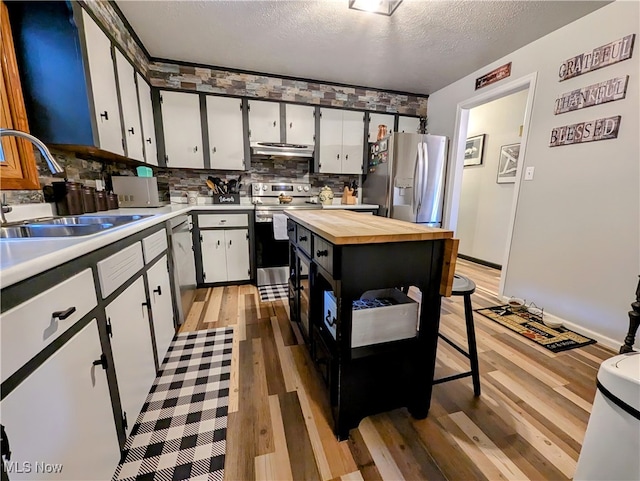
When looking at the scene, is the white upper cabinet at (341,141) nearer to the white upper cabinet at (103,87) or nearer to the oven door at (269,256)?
the oven door at (269,256)

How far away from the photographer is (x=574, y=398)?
1418 mm

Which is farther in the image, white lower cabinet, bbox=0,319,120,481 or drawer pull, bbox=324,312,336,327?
drawer pull, bbox=324,312,336,327

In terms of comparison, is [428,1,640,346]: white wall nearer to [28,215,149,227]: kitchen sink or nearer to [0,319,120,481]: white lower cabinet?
[0,319,120,481]: white lower cabinet

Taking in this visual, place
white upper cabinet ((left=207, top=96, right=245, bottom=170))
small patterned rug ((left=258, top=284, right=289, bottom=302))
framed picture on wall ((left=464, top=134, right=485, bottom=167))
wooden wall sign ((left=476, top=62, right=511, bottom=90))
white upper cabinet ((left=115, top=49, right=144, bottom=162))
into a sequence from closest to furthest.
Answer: white upper cabinet ((left=115, top=49, right=144, bottom=162))
wooden wall sign ((left=476, top=62, right=511, bottom=90))
small patterned rug ((left=258, top=284, right=289, bottom=302))
white upper cabinet ((left=207, top=96, right=245, bottom=170))
framed picture on wall ((left=464, top=134, right=485, bottom=167))

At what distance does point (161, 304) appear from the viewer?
5.37 feet

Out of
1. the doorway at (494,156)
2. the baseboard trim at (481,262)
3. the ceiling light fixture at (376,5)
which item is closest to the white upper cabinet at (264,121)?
the ceiling light fixture at (376,5)

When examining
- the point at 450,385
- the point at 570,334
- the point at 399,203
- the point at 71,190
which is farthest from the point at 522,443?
the point at 71,190

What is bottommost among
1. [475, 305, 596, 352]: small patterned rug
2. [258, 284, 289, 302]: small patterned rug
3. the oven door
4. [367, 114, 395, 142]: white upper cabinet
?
[258, 284, 289, 302]: small patterned rug

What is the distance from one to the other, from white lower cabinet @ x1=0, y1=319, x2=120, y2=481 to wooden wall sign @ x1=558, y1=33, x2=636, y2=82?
11.0 feet

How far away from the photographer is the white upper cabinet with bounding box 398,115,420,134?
3715 mm

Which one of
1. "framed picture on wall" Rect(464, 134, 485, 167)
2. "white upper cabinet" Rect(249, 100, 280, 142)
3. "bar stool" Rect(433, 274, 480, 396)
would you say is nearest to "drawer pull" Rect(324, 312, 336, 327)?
"bar stool" Rect(433, 274, 480, 396)

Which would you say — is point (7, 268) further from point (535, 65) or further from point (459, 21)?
point (535, 65)

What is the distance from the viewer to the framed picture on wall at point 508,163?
354 centimetres

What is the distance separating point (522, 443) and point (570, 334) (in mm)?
1406
